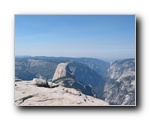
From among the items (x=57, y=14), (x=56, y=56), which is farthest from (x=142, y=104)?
(x=57, y=14)

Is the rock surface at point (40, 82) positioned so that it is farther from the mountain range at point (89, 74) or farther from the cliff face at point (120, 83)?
the cliff face at point (120, 83)

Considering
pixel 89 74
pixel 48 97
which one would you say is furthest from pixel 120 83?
pixel 48 97

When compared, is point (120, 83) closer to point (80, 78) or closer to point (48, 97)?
point (80, 78)

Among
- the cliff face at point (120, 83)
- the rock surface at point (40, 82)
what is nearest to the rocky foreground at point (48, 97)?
the rock surface at point (40, 82)

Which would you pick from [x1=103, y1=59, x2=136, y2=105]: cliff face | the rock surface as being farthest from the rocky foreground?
[x1=103, y1=59, x2=136, y2=105]: cliff face

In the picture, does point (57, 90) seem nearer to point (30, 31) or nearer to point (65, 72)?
point (65, 72)

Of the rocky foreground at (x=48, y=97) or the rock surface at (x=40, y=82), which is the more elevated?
the rock surface at (x=40, y=82)
